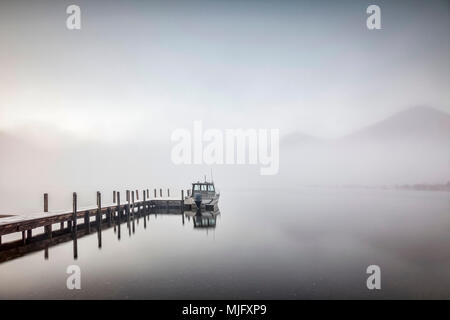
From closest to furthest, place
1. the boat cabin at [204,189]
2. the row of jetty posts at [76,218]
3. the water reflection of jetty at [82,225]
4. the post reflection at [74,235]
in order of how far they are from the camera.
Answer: the post reflection at [74,235], the water reflection of jetty at [82,225], the row of jetty posts at [76,218], the boat cabin at [204,189]

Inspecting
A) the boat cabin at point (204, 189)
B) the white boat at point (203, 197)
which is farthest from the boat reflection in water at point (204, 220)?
the boat cabin at point (204, 189)

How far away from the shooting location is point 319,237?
78.5 feet

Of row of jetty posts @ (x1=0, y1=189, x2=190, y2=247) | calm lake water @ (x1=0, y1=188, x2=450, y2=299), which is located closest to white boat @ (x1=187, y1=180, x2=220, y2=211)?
row of jetty posts @ (x1=0, y1=189, x2=190, y2=247)

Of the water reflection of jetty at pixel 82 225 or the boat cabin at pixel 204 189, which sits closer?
the water reflection of jetty at pixel 82 225

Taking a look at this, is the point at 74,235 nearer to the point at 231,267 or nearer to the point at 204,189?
the point at 231,267

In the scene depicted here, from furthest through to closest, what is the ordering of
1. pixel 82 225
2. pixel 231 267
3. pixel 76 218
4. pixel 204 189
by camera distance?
pixel 204 189, pixel 82 225, pixel 76 218, pixel 231 267

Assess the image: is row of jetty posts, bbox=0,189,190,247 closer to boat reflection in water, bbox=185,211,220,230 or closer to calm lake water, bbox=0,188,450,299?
calm lake water, bbox=0,188,450,299

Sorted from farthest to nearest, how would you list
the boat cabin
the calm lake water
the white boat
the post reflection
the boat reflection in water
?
1. the boat cabin
2. the white boat
3. the boat reflection in water
4. the post reflection
5. the calm lake water

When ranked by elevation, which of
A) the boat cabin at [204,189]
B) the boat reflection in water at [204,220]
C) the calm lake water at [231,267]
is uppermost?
the boat cabin at [204,189]

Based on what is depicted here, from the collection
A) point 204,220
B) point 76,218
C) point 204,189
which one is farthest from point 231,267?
point 204,189

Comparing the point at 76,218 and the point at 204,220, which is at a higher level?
the point at 76,218

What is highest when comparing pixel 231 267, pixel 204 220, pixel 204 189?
pixel 204 189

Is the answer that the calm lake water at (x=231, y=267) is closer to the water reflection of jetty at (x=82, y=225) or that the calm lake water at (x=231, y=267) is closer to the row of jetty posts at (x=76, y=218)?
the water reflection of jetty at (x=82, y=225)
